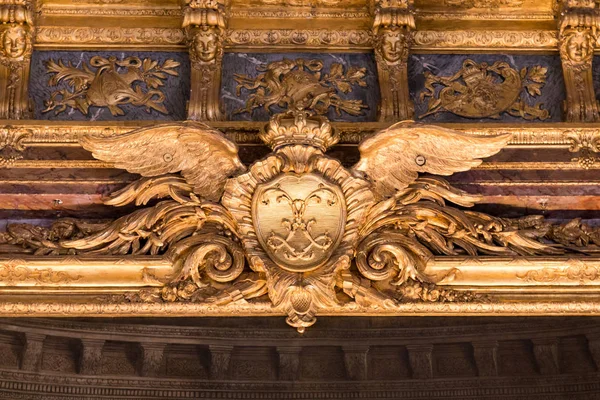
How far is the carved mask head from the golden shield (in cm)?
128

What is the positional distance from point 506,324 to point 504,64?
2.69 metres

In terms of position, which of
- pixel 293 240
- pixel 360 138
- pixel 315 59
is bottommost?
pixel 293 240

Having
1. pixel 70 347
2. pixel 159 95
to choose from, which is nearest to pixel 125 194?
pixel 159 95

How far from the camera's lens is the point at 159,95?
5.31 metres

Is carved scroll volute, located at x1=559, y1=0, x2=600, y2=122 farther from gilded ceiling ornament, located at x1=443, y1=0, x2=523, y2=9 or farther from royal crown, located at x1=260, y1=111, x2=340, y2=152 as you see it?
royal crown, located at x1=260, y1=111, x2=340, y2=152

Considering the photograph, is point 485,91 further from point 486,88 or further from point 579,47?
point 579,47

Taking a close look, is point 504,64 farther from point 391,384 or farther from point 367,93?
point 391,384

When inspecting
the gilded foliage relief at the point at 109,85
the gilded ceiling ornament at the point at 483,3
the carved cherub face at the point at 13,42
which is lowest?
the gilded foliage relief at the point at 109,85

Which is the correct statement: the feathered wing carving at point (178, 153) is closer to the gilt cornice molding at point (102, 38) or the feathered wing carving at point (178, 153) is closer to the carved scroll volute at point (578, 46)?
the gilt cornice molding at point (102, 38)

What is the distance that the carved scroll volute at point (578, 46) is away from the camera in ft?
17.4

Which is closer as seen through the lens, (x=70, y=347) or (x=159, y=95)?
(x=159, y=95)

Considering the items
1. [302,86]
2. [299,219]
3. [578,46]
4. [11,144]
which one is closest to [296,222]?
[299,219]

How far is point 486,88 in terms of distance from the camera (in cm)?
537

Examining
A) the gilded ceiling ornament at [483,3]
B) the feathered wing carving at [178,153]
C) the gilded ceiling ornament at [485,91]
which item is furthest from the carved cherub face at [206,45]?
the gilded ceiling ornament at [483,3]
